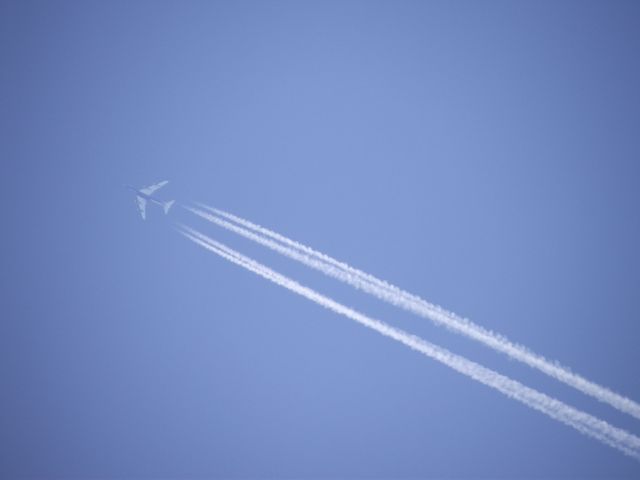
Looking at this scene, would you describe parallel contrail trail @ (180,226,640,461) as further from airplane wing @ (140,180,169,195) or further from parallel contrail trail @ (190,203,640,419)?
airplane wing @ (140,180,169,195)

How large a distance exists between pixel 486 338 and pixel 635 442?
4495 mm

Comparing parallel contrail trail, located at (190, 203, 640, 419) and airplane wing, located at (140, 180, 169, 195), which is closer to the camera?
parallel contrail trail, located at (190, 203, 640, 419)

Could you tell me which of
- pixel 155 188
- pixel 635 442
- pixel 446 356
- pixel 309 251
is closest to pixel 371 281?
pixel 309 251

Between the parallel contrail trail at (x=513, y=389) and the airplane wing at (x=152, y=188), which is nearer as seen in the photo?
the parallel contrail trail at (x=513, y=389)

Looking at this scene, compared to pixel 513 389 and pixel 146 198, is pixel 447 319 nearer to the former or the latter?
pixel 513 389

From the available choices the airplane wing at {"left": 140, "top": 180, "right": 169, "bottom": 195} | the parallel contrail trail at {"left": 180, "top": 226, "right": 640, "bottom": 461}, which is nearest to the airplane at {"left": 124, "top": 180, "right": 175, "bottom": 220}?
the airplane wing at {"left": 140, "top": 180, "right": 169, "bottom": 195}

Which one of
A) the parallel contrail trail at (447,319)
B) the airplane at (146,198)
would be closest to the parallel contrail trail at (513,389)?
the parallel contrail trail at (447,319)

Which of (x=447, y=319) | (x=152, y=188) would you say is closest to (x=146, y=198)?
(x=152, y=188)

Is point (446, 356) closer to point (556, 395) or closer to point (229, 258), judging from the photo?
point (556, 395)

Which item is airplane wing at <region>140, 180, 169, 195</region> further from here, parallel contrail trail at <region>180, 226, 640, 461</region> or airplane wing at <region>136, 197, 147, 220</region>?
parallel contrail trail at <region>180, 226, 640, 461</region>

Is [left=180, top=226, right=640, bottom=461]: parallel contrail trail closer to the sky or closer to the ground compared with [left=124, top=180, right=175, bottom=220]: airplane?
closer to the ground

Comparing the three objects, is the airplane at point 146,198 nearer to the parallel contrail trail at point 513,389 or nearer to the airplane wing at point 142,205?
the airplane wing at point 142,205

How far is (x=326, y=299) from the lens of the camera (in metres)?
14.3

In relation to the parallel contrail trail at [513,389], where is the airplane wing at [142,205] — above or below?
above
